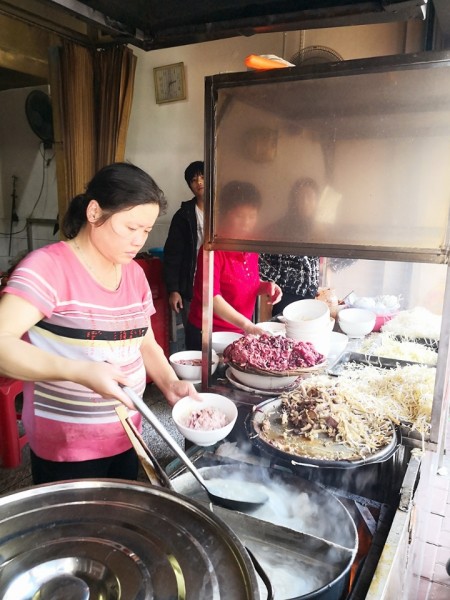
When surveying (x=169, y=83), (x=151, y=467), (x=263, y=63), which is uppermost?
(x=169, y=83)

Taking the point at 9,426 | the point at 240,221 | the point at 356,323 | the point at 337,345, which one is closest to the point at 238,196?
the point at 240,221

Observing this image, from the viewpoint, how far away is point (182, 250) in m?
5.00

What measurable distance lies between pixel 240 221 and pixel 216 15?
744mm

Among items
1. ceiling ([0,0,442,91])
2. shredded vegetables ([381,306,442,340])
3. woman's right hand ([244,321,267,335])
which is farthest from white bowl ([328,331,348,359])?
ceiling ([0,0,442,91])

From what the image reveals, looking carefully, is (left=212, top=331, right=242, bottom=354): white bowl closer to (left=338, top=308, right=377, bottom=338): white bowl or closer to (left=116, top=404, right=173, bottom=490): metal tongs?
(left=338, top=308, right=377, bottom=338): white bowl

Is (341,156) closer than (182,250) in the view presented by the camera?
Yes

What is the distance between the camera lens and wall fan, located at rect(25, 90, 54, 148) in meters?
7.26

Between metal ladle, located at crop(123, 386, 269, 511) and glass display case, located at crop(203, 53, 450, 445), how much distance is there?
787mm

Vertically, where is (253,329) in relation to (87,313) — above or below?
below

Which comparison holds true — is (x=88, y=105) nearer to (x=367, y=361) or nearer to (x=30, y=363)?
(x=367, y=361)

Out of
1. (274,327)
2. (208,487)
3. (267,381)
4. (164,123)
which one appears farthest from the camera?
(164,123)

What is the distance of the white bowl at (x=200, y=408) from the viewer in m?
1.60

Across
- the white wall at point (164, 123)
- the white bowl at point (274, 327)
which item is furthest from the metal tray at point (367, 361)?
the white wall at point (164, 123)

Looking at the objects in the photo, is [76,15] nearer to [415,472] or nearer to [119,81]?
[415,472]
